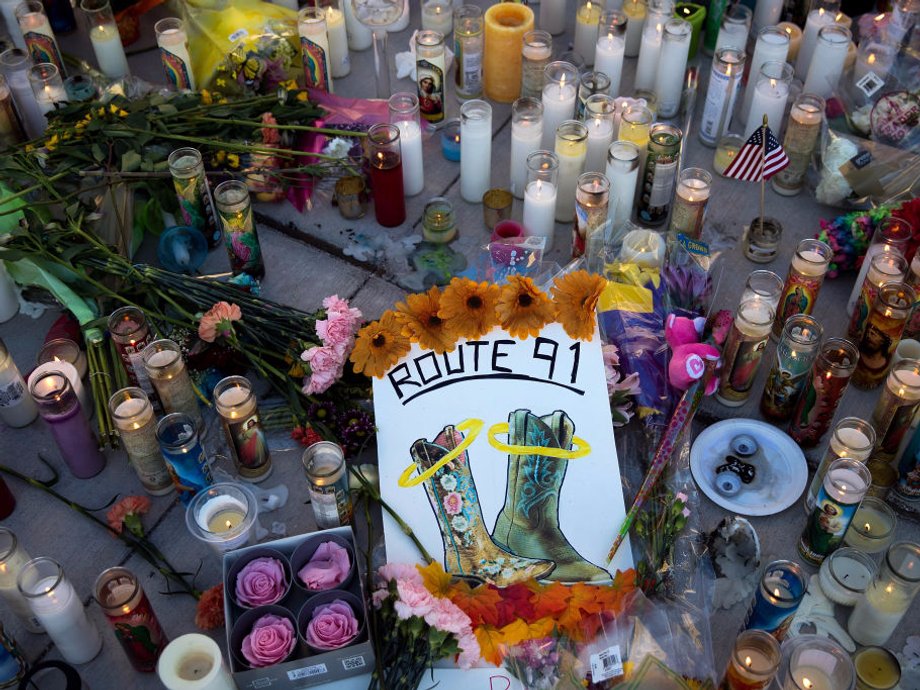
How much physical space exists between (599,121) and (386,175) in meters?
0.56

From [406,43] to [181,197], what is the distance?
3.74 feet

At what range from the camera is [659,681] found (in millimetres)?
1437

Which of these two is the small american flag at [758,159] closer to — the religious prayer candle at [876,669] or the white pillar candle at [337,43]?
the religious prayer candle at [876,669]

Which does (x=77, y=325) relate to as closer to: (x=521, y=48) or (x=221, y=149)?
(x=221, y=149)

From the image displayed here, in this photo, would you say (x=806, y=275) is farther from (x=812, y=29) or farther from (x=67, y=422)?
(x=67, y=422)

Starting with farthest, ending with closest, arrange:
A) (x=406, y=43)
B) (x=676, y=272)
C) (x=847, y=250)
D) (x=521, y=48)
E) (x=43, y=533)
→ (x=406, y=43)
(x=521, y=48)
(x=847, y=250)
(x=676, y=272)
(x=43, y=533)

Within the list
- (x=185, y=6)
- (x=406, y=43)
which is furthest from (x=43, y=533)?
(x=406, y=43)

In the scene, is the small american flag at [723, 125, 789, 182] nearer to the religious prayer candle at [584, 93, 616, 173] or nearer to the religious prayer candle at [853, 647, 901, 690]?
the religious prayer candle at [584, 93, 616, 173]

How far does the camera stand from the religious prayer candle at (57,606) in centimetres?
146

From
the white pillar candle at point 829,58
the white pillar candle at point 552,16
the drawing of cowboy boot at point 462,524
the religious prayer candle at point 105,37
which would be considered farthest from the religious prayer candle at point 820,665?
the religious prayer candle at point 105,37

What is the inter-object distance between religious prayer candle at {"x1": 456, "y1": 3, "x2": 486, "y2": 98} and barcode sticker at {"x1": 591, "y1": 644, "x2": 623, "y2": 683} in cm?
168

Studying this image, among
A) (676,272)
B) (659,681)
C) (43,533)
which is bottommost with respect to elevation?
(43,533)

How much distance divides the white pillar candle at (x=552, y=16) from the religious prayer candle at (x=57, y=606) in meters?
2.28

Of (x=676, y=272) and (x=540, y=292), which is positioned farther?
(x=676, y=272)
